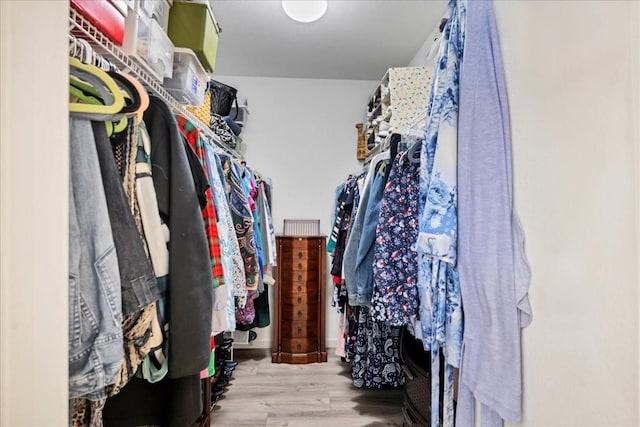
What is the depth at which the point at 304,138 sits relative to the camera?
349 centimetres

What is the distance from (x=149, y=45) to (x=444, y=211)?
3.16ft

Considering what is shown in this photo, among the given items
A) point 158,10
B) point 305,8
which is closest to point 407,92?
point 305,8

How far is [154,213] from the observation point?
0.82 metres

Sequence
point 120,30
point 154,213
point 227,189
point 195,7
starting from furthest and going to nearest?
1. point 227,189
2. point 195,7
3. point 120,30
4. point 154,213

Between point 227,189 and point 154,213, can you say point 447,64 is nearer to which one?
point 154,213

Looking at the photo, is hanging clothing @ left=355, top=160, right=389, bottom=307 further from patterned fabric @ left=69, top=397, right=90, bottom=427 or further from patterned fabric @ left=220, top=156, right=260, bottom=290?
patterned fabric @ left=69, top=397, right=90, bottom=427

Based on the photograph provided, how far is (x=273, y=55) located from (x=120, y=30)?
2201mm

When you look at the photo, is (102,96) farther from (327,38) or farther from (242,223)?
(327,38)

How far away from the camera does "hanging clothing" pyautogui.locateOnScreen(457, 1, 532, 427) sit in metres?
0.80

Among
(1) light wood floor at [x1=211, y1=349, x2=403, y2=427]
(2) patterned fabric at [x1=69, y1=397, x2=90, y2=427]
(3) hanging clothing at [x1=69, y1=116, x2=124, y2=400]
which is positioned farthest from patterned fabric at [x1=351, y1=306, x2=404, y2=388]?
(3) hanging clothing at [x1=69, y1=116, x2=124, y2=400]

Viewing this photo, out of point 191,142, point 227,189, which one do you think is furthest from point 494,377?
point 227,189

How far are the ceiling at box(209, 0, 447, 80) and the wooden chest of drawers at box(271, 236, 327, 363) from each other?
60.0 inches

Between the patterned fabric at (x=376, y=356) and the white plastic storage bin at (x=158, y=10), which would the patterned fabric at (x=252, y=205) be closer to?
the white plastic storage bin at (x=158, y=10)

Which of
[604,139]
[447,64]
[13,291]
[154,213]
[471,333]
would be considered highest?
[447,64]
